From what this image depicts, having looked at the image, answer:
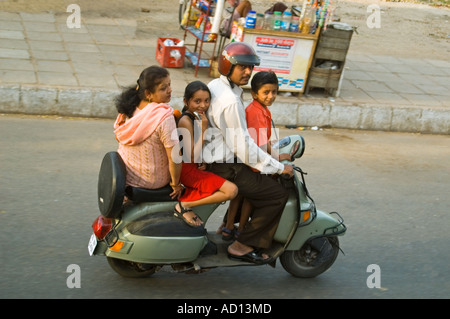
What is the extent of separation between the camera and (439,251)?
523 cm

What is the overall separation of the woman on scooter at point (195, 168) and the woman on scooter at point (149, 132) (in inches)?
3.3

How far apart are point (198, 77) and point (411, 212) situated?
14.6 ft

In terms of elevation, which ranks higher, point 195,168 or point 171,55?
point 195,168

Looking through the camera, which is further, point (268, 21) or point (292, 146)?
point (268, 21)

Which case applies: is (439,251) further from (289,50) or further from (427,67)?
(427,67)

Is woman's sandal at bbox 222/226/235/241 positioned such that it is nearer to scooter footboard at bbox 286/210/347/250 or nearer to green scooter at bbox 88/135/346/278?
green scooter at bbox 88/135/346/278

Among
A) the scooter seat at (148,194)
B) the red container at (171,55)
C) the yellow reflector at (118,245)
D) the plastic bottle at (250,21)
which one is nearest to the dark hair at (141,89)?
the scooter seat at (148,194)

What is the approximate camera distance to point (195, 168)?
13.2ft

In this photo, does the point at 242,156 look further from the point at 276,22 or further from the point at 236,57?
the point at 276,22

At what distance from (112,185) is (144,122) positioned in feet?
1.43

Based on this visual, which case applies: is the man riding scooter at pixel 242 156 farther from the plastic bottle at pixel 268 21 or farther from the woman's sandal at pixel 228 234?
the plastic bottle at pixel 268 21

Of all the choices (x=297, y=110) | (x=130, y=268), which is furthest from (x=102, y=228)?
(x=297, y=110)

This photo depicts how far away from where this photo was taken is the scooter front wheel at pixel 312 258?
444 cm

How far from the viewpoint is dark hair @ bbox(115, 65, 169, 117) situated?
3.80 meters
